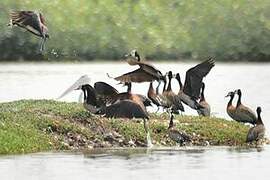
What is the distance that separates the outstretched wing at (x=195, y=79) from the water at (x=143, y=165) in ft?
10.4

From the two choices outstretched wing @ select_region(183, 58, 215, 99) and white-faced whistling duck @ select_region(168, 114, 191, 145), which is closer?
white-faced whistling duck @ select_region(168, 114, 191, 145)

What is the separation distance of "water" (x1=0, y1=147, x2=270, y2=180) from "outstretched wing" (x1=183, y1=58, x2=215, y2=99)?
10.4ft

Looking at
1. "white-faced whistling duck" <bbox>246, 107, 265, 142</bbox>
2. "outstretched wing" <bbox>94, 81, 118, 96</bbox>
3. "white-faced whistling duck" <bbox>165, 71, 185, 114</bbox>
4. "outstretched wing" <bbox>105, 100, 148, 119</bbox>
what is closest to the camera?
"outstretched wing" <bbox>105, 100, 148, 119</bbox>

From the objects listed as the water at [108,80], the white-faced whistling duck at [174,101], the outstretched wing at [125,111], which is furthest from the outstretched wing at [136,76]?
the water at [108,80]

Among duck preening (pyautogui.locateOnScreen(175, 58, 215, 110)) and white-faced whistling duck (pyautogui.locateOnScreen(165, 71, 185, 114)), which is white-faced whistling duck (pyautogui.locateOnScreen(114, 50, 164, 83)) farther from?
duck preening (pyautogui.locateOnScreen(175, 58, 215, 110))

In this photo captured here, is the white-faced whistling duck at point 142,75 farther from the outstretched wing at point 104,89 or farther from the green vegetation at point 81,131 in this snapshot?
the green vegetation at point 81,131

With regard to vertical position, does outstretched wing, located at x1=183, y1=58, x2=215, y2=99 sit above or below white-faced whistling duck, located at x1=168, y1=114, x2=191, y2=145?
Answer: above

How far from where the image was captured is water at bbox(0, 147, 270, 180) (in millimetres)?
→ 26562

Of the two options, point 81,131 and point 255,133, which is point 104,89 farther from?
point 255,133

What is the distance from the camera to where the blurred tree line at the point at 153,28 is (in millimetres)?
79125

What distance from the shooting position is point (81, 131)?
102 ft

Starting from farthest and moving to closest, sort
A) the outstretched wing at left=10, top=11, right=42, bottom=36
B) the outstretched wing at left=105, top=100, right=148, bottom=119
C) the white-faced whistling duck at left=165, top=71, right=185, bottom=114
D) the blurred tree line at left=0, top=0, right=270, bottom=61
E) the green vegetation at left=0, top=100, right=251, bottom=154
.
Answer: the blurred tree line at left=0, top=0, right=270, bottom=61, the white-faced whistling duck at left=165, top=71, right=185, bottom=114, the outstretched wing at left=10, top=11, right=42, bottom=36, the outstretched wing at left=105, top=100, right=148, bottom=119, the green vegetation at left=0, top=100, right=251, bottom=154

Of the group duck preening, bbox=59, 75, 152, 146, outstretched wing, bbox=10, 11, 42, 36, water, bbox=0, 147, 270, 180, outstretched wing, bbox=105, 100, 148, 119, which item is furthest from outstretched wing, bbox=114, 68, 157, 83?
outstretched wing, bbox=10, 11, 42, 36

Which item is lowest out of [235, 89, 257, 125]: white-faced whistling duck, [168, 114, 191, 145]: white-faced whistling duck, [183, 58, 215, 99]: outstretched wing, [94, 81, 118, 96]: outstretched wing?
[168, 114, 191, 145]: white-faced whistling duck
